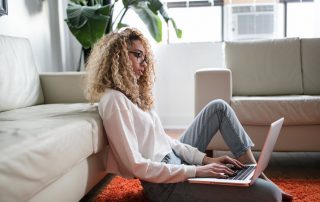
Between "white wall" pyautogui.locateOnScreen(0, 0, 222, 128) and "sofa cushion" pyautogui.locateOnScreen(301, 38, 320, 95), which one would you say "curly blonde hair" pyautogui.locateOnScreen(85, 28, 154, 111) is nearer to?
"sofa cushion" pyautogui.locateOnScreen(301, 38, 320, 95)

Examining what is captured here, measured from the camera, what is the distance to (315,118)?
1876mm

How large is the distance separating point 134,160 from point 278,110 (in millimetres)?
1127

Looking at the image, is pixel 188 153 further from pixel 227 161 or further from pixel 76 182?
pixel 76 182

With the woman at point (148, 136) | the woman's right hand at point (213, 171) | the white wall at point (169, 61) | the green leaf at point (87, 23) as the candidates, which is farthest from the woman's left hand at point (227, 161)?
the white wall at point (169, 61)

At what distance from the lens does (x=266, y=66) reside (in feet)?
8.05

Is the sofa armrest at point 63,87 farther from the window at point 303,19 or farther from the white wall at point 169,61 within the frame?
the window at point 303,19

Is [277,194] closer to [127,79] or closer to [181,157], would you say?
[181,157]

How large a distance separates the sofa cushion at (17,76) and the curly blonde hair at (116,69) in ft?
2.04

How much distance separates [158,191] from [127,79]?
1.35 feet

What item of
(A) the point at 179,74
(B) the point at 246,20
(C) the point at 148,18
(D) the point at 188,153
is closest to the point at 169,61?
(A) the point at 179,74

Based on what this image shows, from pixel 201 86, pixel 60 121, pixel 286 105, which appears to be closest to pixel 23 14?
pixel 201 86

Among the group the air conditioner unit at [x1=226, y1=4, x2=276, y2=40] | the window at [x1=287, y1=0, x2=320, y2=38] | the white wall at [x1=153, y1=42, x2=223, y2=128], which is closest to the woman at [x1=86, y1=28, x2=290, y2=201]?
the white wall at [x1=153, y1=42, x2=223, y2=128]

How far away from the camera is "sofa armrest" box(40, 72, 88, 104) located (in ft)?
6.82

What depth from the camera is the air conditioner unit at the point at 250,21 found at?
322cm
